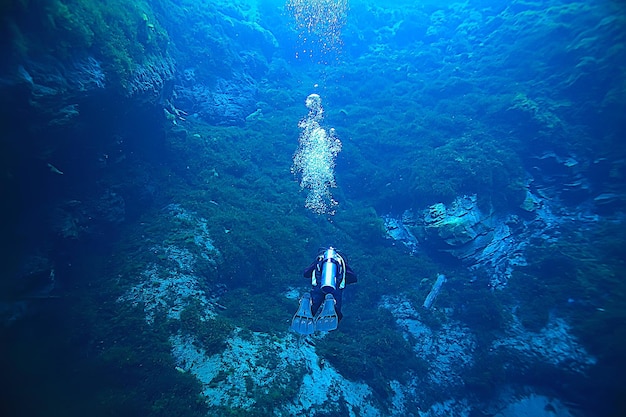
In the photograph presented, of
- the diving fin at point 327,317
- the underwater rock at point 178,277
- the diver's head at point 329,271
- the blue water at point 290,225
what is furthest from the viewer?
the underwater rock at point 178,277

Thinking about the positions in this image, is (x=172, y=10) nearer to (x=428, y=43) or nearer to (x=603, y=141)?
(x=428, y=43)

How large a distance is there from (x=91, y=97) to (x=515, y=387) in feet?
70.5

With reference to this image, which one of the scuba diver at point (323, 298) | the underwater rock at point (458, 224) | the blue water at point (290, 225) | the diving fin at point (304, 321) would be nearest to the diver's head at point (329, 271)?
the scuba diver at point (323, 298)

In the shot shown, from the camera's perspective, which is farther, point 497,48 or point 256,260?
point 497,48

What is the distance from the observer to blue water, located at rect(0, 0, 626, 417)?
9164 millimetres

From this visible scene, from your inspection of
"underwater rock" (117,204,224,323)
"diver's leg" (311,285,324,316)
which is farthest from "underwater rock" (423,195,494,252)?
"underwater rock" (117,204,224,323)

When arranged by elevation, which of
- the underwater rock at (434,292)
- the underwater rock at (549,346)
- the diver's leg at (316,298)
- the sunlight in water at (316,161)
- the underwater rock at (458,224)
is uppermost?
the sunlight in water at (316,161)

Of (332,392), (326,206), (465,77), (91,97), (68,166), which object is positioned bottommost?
(332,392)

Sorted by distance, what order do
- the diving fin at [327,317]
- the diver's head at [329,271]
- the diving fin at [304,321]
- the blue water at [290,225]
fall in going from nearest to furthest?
1. the diving fin at [327,317]
2. the diver's head at [329,271]
3. the diving fin at [304,321]
4. the blue water at [290,225]

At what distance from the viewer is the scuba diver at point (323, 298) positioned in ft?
28.7

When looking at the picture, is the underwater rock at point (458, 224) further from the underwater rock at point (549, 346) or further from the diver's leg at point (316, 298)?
the diver's leg at point (316, 298)

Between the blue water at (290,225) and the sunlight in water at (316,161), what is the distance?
21 centimetres

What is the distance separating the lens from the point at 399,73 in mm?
32125

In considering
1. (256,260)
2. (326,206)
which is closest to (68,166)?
(256,260)
